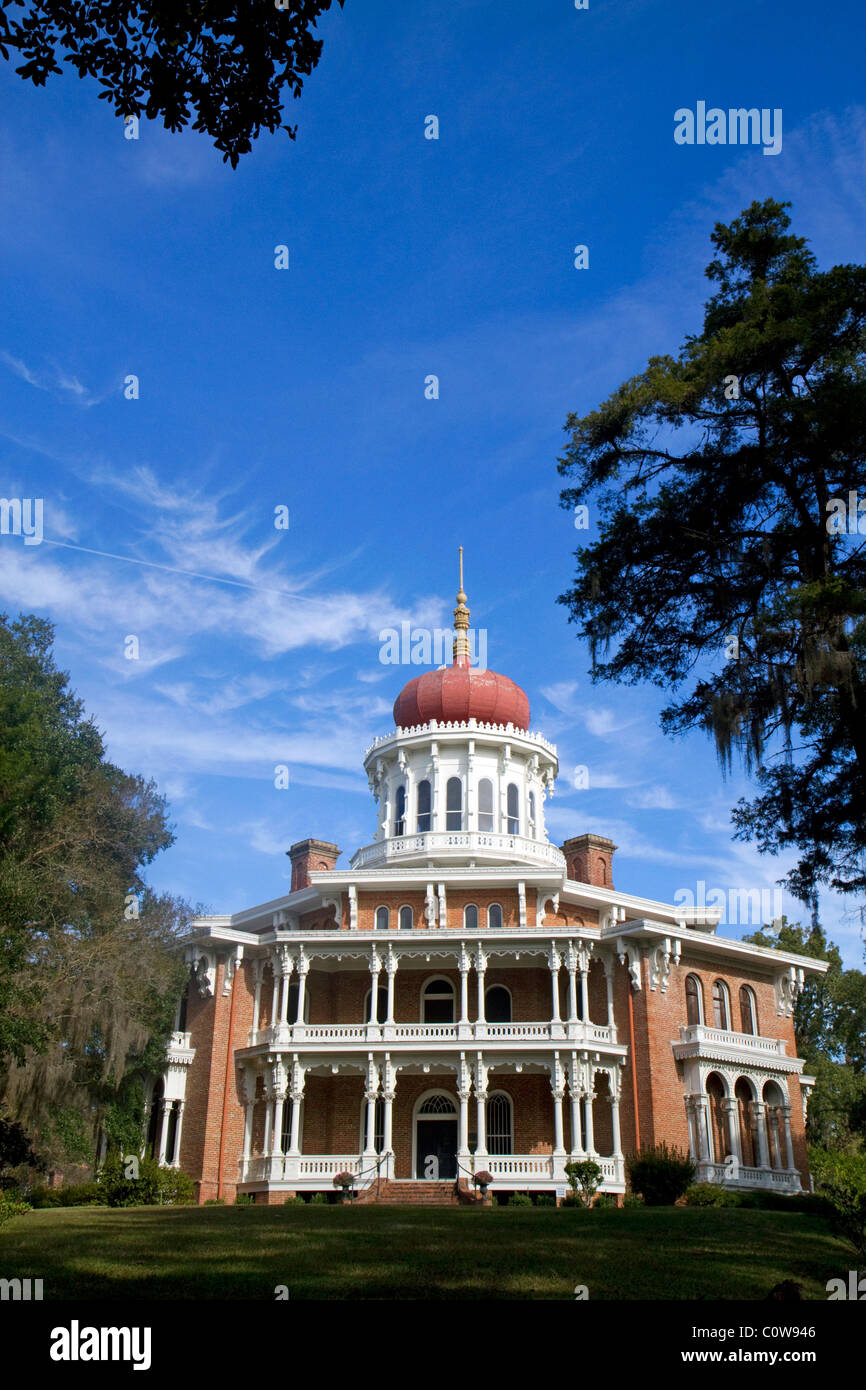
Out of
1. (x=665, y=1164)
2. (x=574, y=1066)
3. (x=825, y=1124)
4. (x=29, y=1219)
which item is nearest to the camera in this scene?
(x=29, y=1219)

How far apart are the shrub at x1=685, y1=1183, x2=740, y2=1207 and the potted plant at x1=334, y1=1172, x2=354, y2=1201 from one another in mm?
9370

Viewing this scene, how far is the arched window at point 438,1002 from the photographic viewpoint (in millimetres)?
40531

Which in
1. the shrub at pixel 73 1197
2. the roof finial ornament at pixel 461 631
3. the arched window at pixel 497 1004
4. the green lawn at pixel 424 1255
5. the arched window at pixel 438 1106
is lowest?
the green lawn at pixel 424 1255

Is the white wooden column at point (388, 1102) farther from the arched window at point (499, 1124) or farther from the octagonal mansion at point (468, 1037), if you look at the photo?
the arched window at point (499, 1124)

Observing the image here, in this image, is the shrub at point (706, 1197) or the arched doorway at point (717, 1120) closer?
the shrub at point (706, 1197)

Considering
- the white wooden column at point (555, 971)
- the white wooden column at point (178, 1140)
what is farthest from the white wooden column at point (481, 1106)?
the white wooden column at point (178, 1140)

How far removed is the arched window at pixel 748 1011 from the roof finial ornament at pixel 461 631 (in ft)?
56.2

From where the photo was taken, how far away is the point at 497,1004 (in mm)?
40500
